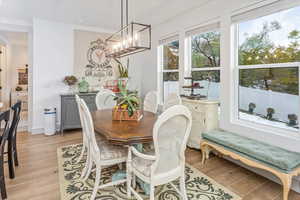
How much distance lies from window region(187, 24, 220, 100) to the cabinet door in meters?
2.84

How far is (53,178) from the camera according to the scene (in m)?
2.30

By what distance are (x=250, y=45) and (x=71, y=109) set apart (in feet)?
12.6

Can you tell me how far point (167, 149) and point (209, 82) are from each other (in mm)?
2221

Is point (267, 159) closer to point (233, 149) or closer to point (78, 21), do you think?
point (233, 149)

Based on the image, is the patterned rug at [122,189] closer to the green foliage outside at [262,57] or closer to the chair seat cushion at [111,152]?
the chair seat cushion at [111,152]

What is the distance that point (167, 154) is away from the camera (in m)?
1.58

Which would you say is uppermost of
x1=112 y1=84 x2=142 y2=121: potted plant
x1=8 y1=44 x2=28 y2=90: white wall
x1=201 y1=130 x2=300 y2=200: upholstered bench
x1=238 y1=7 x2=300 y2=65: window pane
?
x1=8 y1=44 x2=28 y2=90: white wall

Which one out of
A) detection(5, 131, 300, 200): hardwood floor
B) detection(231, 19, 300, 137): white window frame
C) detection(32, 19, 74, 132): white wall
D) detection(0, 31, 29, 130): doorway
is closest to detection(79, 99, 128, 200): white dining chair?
detection(5, 131, 300, 200): hardwood floor

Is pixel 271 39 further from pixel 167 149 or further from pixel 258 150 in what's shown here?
pixel 167 149

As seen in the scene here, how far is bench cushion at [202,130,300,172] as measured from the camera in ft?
6.17

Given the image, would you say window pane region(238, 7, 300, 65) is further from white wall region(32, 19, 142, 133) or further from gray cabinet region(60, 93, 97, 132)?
white wall region(32, 19, 142, 133)

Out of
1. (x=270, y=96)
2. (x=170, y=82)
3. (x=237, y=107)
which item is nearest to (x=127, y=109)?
(x=237, y=107)

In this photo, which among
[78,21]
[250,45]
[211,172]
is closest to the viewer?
[211,172]

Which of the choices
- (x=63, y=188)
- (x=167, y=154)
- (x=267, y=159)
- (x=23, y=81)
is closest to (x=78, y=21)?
(x=63, y=188)
